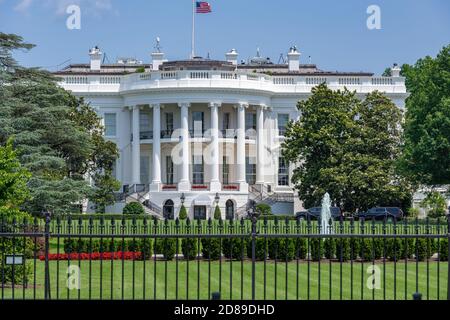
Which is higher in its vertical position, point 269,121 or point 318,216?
point 269,121

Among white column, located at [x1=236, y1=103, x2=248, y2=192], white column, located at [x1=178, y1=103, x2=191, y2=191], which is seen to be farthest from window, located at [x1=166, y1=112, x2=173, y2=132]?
white column, located at [x1=236, y1=103, x2=248, y2=192]

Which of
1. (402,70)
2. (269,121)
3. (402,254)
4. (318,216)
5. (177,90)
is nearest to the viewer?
(402,254)

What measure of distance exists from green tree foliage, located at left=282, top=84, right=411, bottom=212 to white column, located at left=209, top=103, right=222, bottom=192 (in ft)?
28.1

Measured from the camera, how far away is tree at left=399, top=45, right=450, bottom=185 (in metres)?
54.9

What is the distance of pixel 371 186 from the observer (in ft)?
202

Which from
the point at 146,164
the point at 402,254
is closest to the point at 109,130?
the point at 146,164

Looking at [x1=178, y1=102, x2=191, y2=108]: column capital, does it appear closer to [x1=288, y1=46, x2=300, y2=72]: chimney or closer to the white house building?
the white house building

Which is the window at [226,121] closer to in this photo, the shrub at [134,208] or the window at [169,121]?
the window at [169,121]

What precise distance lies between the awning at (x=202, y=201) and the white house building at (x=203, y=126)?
0.07 meters

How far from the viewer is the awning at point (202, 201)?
71.4 meters

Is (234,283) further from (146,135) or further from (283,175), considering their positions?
(146,135)

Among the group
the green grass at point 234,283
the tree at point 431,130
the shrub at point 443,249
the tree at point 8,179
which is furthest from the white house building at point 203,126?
the tree at point 8,179

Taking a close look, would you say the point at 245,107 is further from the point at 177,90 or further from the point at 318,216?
the point at 318,216
